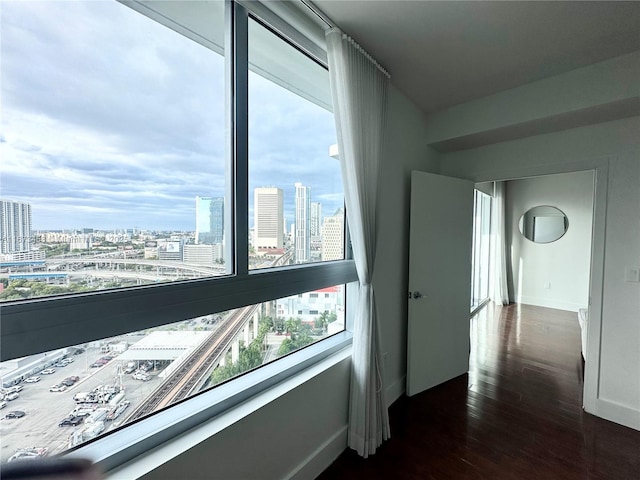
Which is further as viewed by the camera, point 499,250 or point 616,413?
point 499,250

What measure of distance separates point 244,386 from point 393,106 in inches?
92.7

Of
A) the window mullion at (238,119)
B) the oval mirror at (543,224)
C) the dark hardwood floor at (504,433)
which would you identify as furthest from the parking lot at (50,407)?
the oval mirror at (543,224)

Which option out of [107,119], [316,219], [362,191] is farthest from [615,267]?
[107,119]

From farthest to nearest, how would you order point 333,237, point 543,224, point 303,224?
point 543,224, point 333,237, point 303,224

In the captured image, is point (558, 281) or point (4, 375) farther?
point (558, 281)

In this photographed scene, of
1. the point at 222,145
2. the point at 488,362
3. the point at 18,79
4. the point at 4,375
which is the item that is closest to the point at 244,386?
the point at 4,375

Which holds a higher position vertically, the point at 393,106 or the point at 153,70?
the point at 393,106

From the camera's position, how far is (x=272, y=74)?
1.66 meters

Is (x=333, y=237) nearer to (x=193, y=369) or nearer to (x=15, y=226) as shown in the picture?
A: (x=193, y=369)

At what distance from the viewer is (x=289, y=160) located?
1.65 meters

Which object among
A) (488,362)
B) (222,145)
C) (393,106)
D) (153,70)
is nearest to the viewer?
(153,70)

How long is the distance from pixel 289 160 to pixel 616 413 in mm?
3217

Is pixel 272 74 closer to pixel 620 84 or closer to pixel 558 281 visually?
pixel 620 84

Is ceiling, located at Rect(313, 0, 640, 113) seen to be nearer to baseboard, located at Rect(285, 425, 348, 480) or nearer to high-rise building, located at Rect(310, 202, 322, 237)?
high-rise building, located at Rect(310, 202, 322, 237)
